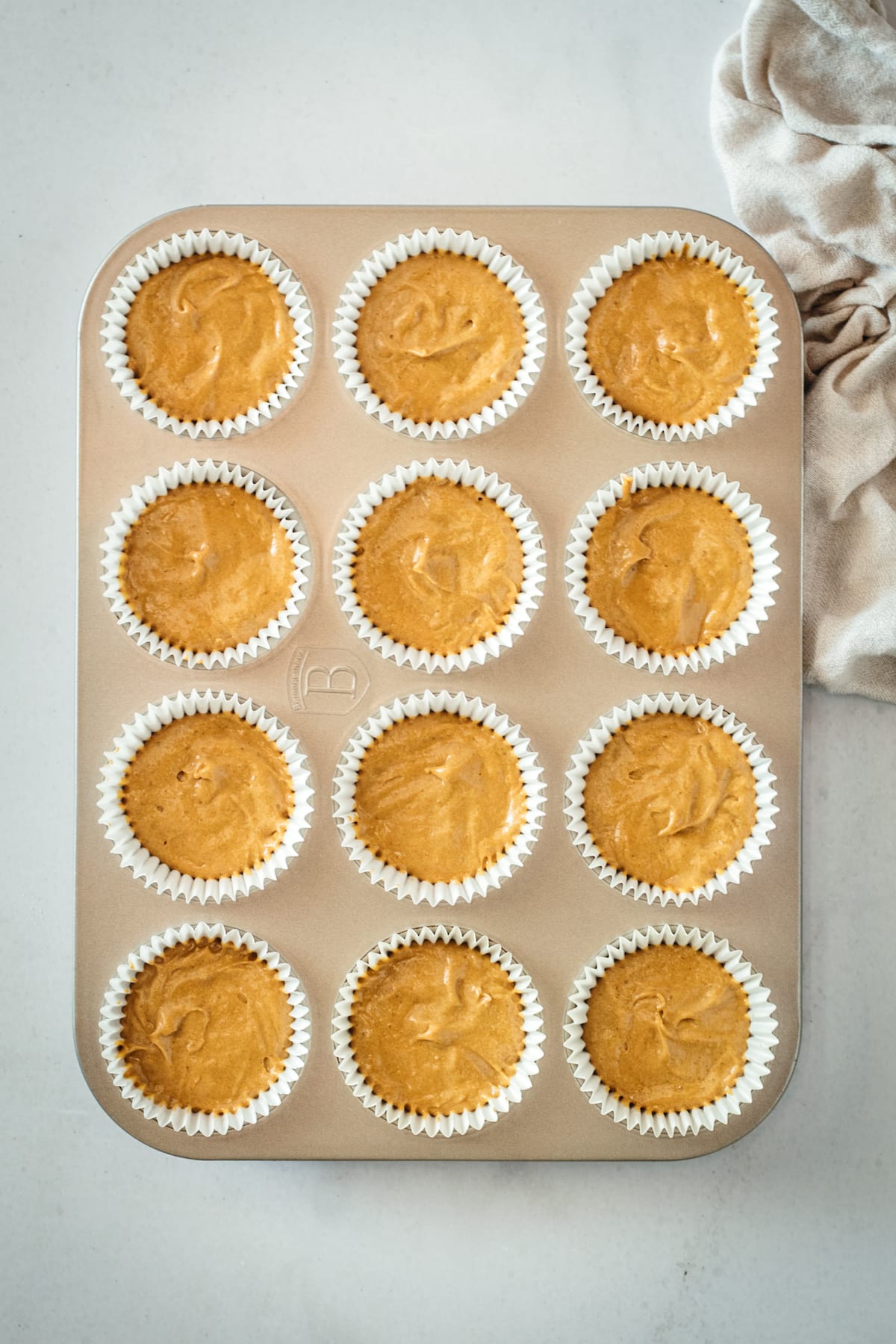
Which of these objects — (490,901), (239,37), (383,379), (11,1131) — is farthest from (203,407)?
(11,1131)

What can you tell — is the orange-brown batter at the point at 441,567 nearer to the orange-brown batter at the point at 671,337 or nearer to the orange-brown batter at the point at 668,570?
the orange-brown batter at the point at 668,570

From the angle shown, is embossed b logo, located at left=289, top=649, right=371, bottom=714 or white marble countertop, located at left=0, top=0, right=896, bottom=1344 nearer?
embossed b logo, located at left=289, top=649, right=371, bottom=714

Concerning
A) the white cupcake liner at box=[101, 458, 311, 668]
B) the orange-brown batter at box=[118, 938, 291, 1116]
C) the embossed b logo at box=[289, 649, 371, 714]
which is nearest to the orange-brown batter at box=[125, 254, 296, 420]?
the white cupcake liner at box=[101, 458, 311, 668]

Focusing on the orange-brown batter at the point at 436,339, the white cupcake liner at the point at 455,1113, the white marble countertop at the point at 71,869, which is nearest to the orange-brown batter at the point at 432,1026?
the white cupcake liner at the point at 455,1113

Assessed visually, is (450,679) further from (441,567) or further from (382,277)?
(382,277)

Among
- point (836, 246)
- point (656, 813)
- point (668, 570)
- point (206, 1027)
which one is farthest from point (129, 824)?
point (836, 246)

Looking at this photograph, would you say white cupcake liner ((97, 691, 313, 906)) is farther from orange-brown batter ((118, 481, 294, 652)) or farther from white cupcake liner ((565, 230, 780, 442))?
white cupcake liner ((565, 230, 780, 442))
